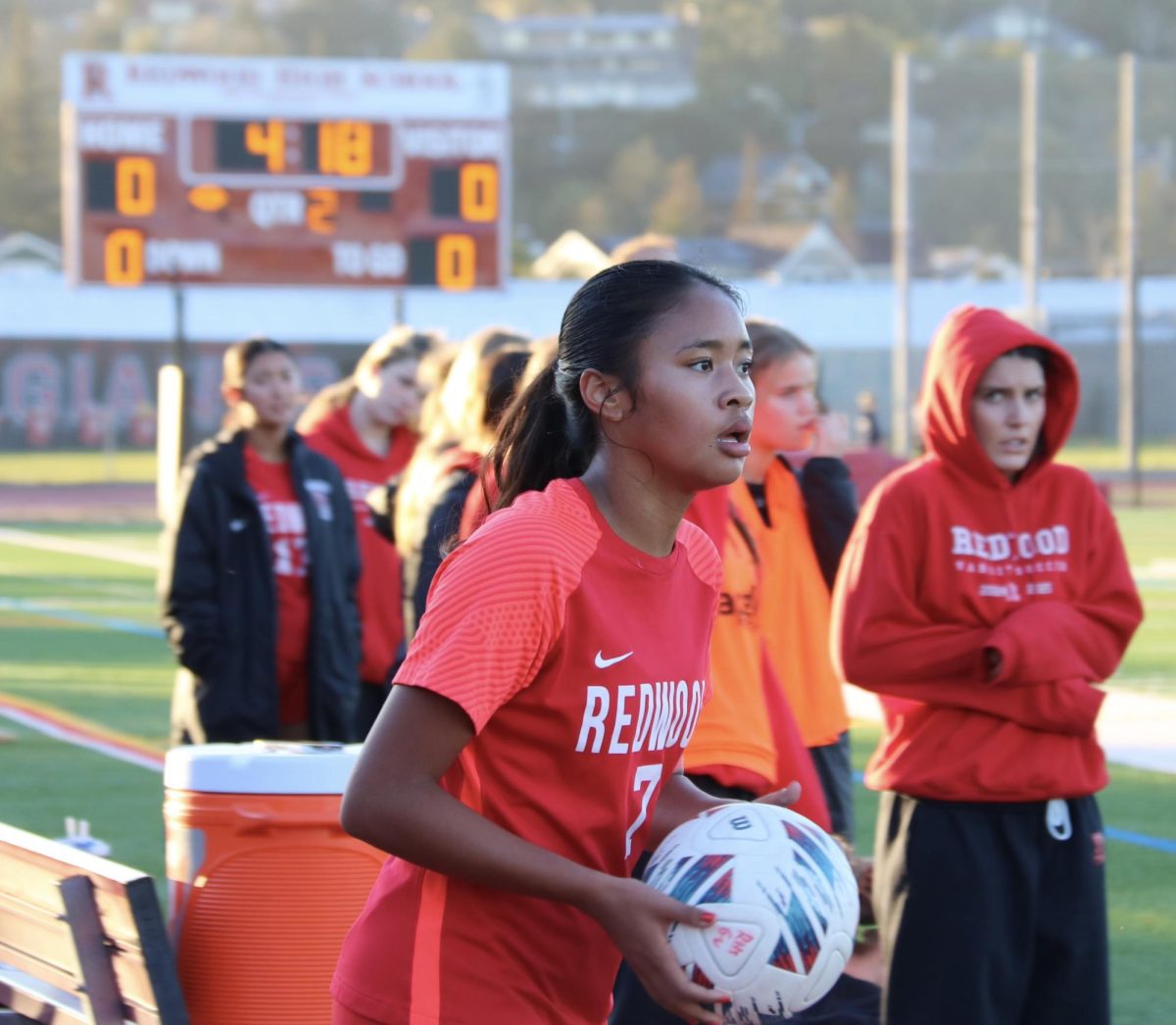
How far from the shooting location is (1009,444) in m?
4.55

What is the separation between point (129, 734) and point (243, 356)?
473cm

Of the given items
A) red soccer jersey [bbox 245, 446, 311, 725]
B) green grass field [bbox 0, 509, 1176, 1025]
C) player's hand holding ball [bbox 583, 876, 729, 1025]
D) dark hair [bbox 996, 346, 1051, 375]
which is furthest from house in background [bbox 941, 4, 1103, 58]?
player's hand holding ball [bbox 583, 876, 729, 1025]

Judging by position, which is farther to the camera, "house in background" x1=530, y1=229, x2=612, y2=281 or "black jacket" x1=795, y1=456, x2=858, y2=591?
"house in background" x1=530, y1=229, x2=612, y2=281

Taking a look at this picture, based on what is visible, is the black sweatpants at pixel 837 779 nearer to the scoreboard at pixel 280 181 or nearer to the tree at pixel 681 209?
the scoreboard at pixel 280 181

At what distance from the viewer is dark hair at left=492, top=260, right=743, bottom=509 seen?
2.84m

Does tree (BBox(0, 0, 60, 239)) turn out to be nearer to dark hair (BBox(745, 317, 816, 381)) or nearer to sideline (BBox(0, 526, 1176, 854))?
sideline (BBox(0, 526, 1176, 854))

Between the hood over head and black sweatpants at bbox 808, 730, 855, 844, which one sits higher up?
the hood over head

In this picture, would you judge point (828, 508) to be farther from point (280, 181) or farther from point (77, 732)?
point (280, 181)

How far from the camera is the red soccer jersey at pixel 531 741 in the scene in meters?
2.67

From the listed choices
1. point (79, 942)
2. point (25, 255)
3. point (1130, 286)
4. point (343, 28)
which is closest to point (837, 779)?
point (79, 942)

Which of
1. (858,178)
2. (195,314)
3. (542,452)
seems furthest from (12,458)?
(858,178)

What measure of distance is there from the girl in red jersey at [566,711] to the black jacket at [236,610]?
3584 mm

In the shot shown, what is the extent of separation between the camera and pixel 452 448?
6.38 m

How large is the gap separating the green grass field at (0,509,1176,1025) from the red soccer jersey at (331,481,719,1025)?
11.8ft
